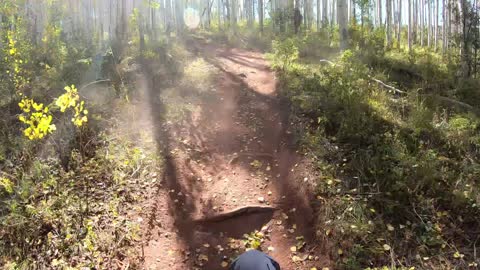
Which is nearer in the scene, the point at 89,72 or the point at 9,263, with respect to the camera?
the point at 9,263

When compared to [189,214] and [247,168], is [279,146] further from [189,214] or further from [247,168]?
[189,214]

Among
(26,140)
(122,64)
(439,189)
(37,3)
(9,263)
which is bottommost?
(9,263)

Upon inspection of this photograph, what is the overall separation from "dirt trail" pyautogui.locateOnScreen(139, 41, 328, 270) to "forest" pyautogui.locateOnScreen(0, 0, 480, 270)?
0.08 ft

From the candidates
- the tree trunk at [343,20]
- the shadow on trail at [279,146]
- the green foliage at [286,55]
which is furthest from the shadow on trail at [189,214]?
the tree trunk at [343,20]

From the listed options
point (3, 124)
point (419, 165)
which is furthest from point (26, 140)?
point (419, 165)

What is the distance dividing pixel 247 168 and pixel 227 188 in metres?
0.60

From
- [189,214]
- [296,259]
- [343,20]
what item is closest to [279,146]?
[189,214]

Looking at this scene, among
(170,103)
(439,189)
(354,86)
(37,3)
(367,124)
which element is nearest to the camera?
(439,189)

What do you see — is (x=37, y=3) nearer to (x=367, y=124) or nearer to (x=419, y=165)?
(x=367, y=124)

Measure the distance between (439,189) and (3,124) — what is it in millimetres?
7623

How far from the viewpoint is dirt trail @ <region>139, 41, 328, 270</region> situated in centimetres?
478

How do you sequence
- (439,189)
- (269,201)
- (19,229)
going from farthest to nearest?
(269,201)
(439,189)
(19,229)

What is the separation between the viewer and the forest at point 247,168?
14.9 feet

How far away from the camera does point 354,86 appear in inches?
285
